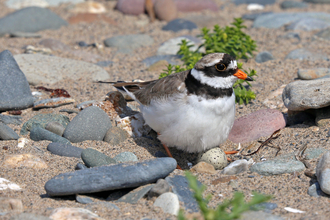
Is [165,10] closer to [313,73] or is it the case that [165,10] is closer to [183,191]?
[313,73]

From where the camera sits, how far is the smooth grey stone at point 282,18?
933cm

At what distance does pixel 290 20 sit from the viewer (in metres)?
9.45

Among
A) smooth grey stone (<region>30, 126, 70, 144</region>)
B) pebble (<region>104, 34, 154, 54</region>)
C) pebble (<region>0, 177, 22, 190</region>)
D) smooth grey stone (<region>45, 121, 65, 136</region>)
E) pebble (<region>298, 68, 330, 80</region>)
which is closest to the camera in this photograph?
pebble (<region>0, 177, 22, 190</region>)

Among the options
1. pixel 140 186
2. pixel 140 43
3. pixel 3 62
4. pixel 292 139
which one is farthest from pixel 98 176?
pixel 140 43

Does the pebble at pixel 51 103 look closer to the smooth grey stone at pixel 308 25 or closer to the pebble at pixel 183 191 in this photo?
the pebble at pixel 183 191

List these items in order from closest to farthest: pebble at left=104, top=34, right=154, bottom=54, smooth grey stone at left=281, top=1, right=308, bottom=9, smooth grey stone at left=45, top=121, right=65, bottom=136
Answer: smooth grey stone at left=45, top=121, right=65, bottom=136, pebble at left=104, top=34, right=154, bottom=54, smooth grey stone at left=281, top=1, right=308, bottom=9

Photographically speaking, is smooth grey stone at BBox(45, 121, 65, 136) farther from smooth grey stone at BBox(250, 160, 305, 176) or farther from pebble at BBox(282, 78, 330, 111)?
pebble at BBox(282, 78, 330, 111)

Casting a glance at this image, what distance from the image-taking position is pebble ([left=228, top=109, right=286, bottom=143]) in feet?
17.1

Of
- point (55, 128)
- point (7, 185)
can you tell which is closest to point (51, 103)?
point (55, 128)

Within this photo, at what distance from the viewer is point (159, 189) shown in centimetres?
361

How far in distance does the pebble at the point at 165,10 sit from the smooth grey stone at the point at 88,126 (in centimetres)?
539

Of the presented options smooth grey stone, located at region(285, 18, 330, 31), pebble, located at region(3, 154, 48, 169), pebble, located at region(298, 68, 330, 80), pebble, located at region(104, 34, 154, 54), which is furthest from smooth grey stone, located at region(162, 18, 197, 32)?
pebble, located at region(3, 154, 48, 169)

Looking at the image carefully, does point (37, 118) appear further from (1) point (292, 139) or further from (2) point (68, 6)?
(2) point (68, 6)

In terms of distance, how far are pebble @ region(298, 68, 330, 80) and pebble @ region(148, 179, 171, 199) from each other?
374cm
